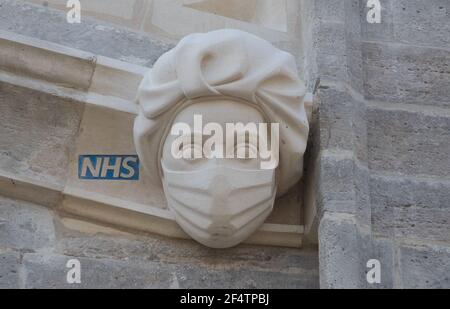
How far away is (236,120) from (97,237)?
0.41m

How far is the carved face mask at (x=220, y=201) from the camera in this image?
266 centimetres

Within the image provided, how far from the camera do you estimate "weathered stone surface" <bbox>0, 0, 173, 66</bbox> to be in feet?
9.95

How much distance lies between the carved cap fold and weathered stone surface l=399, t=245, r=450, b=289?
1.00 feet

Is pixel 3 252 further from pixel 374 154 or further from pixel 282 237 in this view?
pixel 374 154

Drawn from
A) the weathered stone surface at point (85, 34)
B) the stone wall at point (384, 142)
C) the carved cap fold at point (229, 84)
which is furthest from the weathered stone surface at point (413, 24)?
the weathered stone surface at point (85, 34)

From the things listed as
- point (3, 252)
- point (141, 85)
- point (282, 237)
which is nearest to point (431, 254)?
point (282, 237)

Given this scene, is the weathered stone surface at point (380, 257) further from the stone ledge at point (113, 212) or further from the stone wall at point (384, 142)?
the stone ledge at point (113, 212)

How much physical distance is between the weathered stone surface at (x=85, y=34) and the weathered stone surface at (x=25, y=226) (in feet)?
1.33

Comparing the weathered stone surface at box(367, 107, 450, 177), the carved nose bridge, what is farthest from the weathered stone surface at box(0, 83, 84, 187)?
the weathered stone surface at box(367, 107, 450, 177)

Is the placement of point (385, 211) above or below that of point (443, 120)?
below

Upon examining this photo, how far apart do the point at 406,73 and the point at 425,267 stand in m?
0.52

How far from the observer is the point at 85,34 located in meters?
3.06
